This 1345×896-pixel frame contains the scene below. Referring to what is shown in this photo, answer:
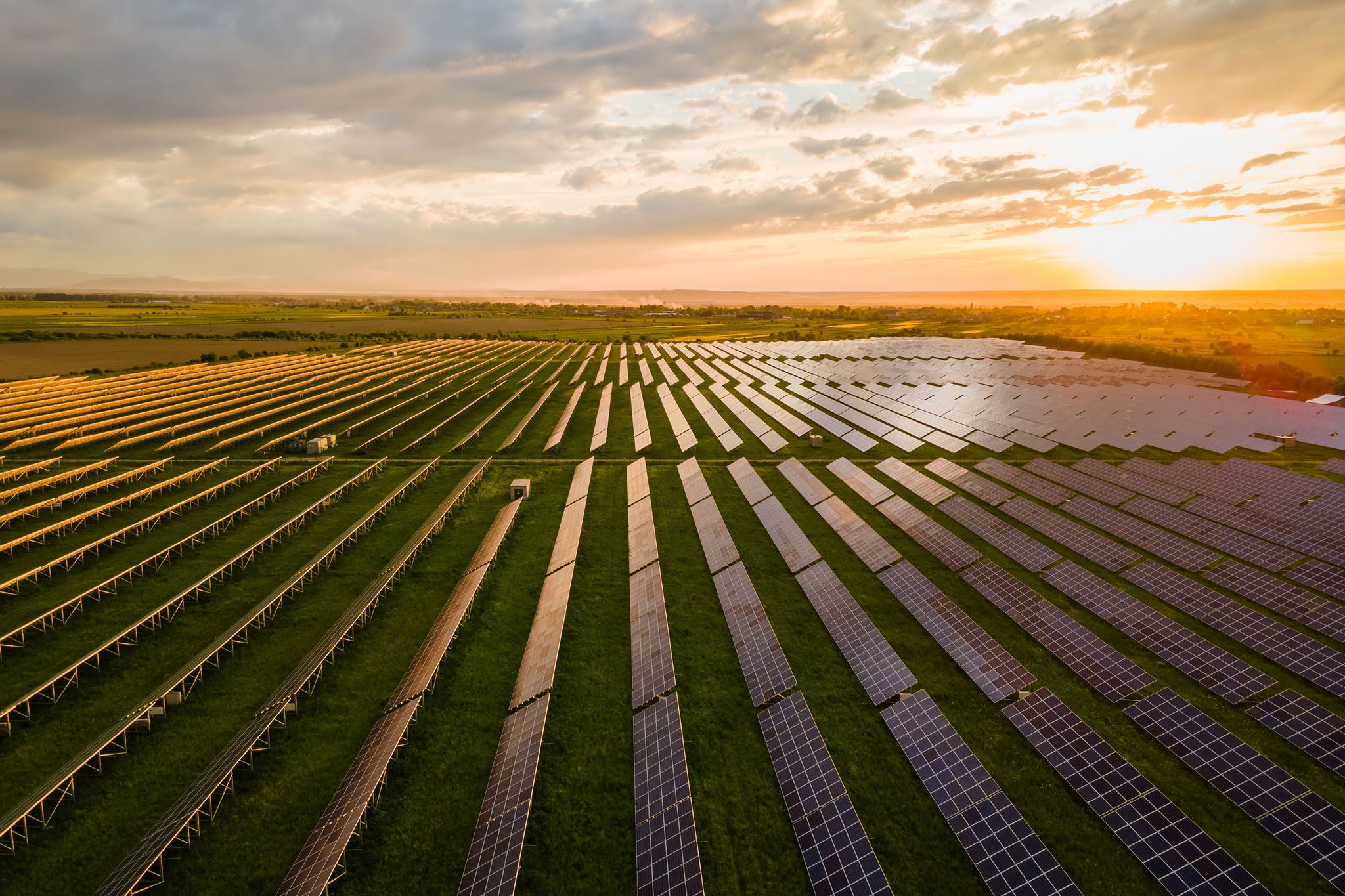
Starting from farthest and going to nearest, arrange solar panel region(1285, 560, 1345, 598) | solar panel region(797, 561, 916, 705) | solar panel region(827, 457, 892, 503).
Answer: solar panel region(827, 457, 892, 503) → solar panel region(1285, 560, 1345, 598) → solar panel region(797, 561, 916, 705)

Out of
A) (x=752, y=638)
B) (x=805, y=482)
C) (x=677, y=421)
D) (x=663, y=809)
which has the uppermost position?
(x=677, y=421)

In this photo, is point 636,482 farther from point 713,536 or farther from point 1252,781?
point 1252,781

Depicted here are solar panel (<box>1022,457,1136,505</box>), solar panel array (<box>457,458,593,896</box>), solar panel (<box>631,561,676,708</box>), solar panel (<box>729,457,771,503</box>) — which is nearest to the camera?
solar panel array (<box>457,458,593,896</box>)

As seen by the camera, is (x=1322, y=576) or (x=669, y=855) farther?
→ (x=1322, y=576)

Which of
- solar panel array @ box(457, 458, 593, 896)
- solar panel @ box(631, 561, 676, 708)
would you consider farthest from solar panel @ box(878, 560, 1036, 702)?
solar panel array @ box(457, 458, 593, 896)

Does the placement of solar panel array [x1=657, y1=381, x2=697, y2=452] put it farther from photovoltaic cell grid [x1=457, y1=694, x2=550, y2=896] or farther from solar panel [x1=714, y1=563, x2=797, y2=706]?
photovoltaic cell grid [x1=457, y1=694, x2=550, y2=896]

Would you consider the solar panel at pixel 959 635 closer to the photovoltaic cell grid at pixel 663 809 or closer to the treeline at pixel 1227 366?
the photovoltaic cell grid at pixel 663 809

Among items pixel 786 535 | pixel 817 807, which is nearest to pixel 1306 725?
pixel 817 807
